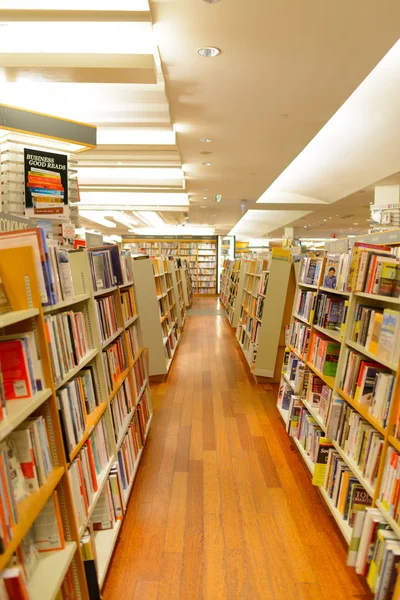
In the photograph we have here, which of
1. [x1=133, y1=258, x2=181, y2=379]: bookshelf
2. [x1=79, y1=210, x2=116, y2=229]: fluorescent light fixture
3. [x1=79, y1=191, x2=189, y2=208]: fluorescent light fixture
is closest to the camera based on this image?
[x1=133, y1=258, x2=181, y2=379]: bookshelf

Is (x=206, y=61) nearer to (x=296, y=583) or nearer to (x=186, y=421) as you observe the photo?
(x=186, y=421)

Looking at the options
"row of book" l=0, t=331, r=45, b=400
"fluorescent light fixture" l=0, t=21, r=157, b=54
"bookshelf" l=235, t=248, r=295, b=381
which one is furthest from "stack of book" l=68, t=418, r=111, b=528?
"bookshelf" l=235, t=248, r=295, b=381

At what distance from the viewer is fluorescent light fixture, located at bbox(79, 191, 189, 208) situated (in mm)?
9430

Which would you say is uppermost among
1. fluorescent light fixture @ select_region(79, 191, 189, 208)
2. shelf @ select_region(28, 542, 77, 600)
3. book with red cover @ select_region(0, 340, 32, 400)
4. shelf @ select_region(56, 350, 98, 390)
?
fluorescent light fixture @ select_region(79, 191, 189, 208)

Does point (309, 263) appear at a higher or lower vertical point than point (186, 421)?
higher

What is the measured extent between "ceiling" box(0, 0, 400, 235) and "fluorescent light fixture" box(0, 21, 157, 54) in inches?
0.4

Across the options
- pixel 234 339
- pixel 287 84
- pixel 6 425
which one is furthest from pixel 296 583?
pixel 234 339

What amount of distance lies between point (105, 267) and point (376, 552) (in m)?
2.19

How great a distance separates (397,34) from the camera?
8.71 feet

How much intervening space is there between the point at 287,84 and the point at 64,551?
3.72 m

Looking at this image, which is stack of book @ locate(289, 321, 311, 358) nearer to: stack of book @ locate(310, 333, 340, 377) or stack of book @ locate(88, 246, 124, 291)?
stack of book @ locate(310, 333, 340, 377)

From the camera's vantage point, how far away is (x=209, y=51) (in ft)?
9.61

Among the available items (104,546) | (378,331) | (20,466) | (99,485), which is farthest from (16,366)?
(378,331)

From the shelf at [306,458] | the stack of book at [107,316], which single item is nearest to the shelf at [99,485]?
the stack of book at [107,316]
